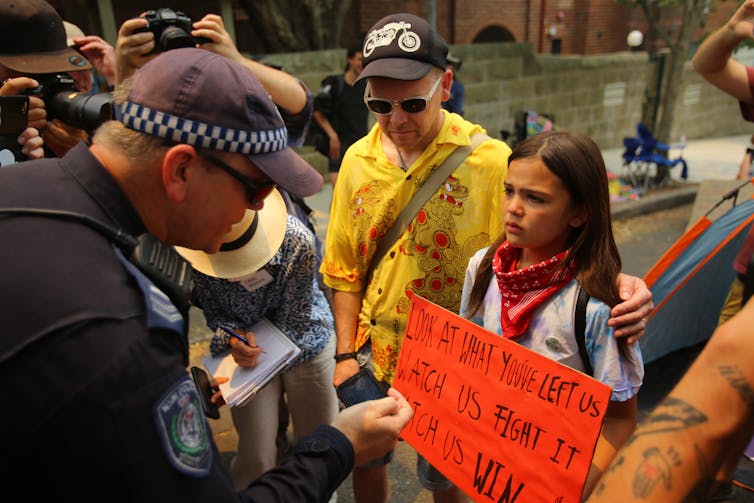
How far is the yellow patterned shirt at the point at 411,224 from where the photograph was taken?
227cm

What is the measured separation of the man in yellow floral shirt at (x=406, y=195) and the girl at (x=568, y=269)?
338 millimetres

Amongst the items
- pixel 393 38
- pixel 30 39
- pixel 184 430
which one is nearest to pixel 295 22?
pixel 30 39

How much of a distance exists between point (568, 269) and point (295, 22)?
8.43m

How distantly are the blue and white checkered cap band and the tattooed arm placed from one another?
1.00 meters

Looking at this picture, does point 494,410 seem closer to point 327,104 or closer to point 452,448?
point 452,448

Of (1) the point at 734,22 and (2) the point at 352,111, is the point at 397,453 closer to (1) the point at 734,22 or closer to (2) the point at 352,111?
(1) the point at 734,22

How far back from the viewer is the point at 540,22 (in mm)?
14703

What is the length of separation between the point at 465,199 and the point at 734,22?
202cm

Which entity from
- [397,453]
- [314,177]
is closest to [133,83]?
[314,177]

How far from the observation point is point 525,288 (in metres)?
1.90

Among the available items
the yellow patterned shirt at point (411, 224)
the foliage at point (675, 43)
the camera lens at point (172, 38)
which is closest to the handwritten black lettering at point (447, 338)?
the yellow patterned shirt at point (411, 224)

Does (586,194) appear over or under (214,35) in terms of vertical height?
under

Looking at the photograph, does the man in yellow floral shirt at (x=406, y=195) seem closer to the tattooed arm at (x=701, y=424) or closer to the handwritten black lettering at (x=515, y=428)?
the handwritten black lettering at (x=515, y=428)

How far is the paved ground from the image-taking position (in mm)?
3342
